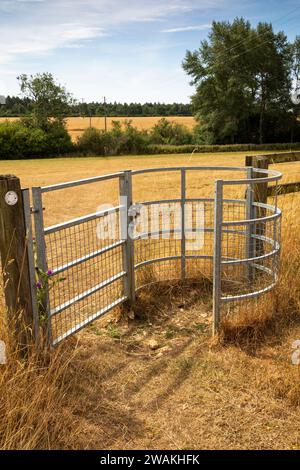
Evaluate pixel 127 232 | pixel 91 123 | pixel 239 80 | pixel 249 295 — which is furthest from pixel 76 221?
pixel 91 123

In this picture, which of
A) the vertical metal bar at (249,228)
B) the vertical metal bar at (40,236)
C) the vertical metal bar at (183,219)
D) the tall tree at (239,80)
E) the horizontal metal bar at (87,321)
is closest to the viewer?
the vertical metal bar at (40,236)

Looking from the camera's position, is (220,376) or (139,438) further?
(220,376)

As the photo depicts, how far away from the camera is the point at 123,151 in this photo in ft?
138

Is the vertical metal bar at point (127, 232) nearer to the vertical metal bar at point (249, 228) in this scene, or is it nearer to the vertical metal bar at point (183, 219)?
the vertical metal bar at point (183, 219)

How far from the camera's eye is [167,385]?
3715 mm

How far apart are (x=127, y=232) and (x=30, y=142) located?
3840 centimetres

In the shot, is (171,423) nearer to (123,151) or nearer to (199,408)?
(199,408)

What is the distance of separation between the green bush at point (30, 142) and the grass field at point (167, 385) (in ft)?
124

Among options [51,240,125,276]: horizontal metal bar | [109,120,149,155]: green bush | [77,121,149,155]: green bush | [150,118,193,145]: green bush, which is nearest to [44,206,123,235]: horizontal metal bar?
[51,240,125,276]: horizontal metal bar

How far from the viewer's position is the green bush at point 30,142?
132 feet

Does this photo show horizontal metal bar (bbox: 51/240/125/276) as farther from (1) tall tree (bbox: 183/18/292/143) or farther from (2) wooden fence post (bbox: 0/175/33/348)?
(1) tall tree (bbox: 183/18/292/143)

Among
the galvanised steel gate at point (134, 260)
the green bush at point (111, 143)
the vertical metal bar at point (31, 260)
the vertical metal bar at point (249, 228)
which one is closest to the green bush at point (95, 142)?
the green bush at point (111, 143)

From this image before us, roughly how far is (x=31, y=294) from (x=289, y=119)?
55.6 metres
